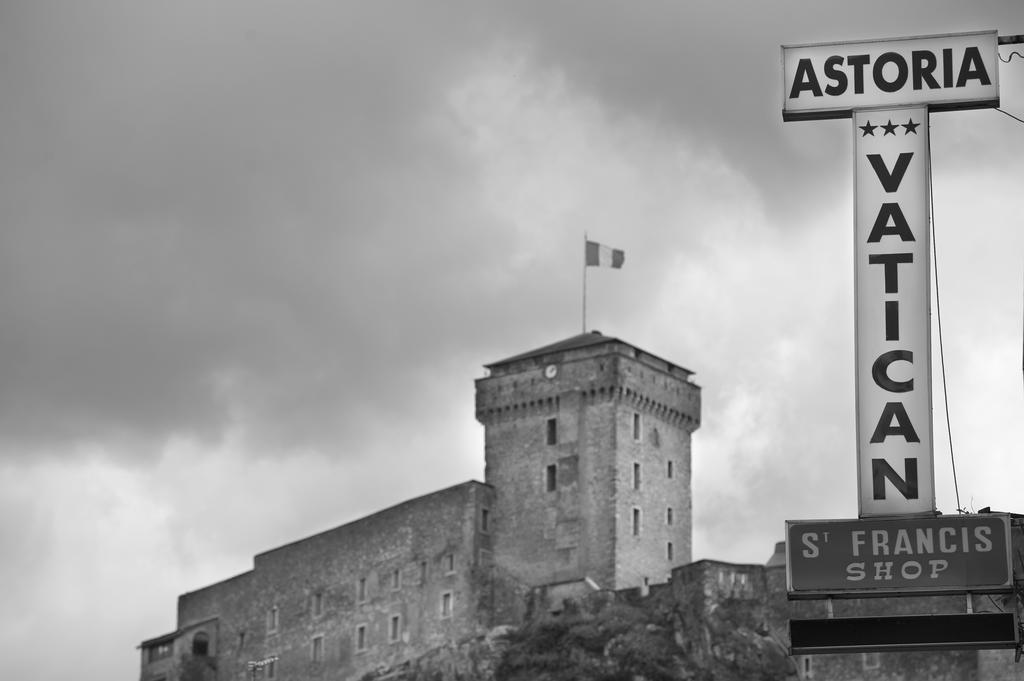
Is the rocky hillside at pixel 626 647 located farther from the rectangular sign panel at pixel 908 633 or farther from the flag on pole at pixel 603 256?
the rectangular sign panel at pixel 908 633

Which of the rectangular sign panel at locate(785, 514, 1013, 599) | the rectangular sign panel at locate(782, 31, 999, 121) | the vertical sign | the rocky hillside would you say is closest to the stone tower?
the rocky hillside

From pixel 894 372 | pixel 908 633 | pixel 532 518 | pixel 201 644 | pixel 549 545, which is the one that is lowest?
pixel 908 633

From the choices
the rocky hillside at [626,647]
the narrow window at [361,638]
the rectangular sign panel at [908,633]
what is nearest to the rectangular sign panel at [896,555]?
the rectangular sign panel at [908,633]

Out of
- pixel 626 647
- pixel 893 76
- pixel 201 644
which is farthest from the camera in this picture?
pixel 201 644

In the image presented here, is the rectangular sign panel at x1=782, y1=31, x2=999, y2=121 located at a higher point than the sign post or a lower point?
higher

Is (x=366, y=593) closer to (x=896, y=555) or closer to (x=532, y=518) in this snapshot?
(x=532, y=518)

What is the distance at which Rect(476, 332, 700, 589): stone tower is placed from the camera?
88.1 meters

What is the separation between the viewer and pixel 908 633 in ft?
93.8

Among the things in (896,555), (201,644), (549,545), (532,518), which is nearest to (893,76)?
(896,555)

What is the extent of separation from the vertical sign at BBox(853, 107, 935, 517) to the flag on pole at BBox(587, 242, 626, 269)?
64750 mm

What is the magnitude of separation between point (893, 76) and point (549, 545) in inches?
2317

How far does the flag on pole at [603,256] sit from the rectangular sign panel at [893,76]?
64.2 meters

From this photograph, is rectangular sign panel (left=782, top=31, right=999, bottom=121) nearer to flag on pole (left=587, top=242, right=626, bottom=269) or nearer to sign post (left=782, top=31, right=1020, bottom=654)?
sign post (left=782, top=31, right=1020, bottom=654)

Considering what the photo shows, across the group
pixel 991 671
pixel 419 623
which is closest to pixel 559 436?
pixel 419 623
